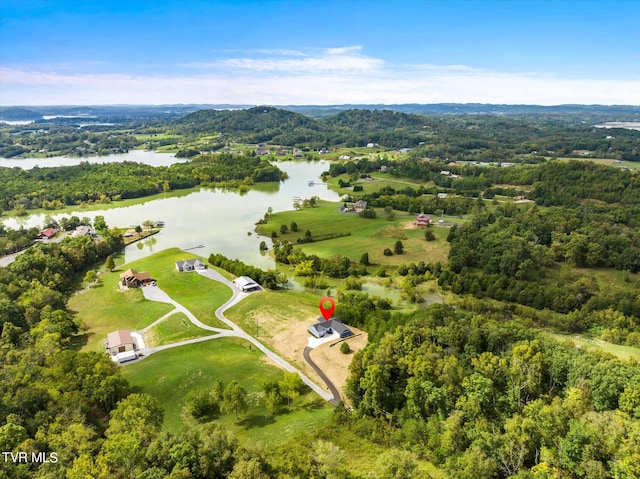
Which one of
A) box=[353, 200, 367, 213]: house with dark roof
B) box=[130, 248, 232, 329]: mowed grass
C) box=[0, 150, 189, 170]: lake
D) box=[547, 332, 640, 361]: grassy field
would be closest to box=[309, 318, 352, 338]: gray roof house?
box=[130, 248, 232, 329]: mowed grass

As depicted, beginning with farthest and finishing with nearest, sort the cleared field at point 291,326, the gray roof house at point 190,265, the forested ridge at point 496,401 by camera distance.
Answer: the gray roof house at point 190,265 < the cleared field at point 291,326 < the forested ridge at point 496,401

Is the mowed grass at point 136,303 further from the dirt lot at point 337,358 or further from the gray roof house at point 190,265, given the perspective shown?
the dirt lot at point 337,358

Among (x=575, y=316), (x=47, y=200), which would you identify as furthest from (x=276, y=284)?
(x=47, y=200)

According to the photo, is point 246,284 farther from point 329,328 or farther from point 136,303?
point 329,328

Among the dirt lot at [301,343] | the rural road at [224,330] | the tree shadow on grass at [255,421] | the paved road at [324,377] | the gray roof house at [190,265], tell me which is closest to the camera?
the tree shadow on grass at [255,421]

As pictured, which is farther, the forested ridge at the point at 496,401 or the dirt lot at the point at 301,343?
the dirt lot at the point at 301,343

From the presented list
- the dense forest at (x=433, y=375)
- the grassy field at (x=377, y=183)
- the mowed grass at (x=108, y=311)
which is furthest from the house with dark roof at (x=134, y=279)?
the grassy field at (x=377, y=183)

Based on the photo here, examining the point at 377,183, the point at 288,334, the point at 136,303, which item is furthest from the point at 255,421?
the point at 377,183

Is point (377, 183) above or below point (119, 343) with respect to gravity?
above
